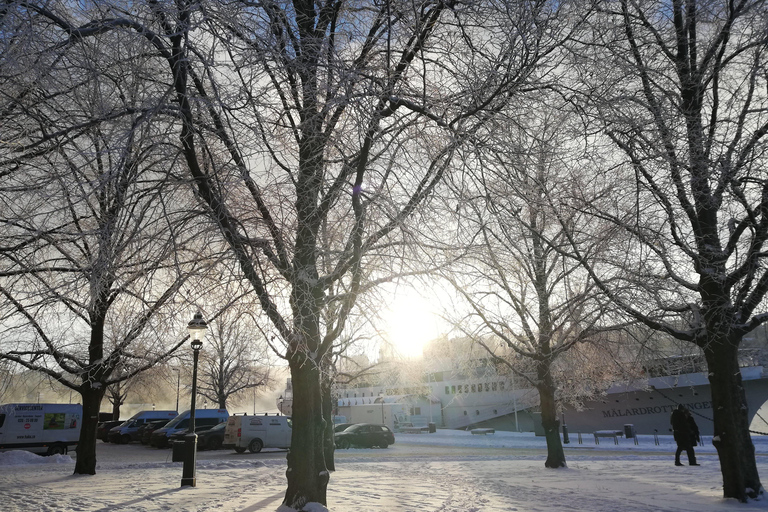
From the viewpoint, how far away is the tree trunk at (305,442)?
7902 millimetres

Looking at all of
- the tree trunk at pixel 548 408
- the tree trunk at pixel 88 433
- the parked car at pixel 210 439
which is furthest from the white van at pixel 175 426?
the tree trunk at pixel 548 408

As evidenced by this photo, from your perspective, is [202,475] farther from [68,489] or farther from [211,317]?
[211,317]

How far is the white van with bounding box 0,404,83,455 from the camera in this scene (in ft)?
76.1

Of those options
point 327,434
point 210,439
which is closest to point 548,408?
point 327,434

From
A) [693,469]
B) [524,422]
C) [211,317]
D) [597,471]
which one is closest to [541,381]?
[597,471]

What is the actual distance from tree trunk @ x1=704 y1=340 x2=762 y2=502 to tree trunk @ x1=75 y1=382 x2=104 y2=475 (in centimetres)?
1377

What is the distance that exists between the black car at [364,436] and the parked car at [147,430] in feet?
37.8

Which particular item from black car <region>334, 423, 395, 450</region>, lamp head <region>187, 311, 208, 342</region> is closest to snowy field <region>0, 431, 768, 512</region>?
lamp head <region>187, 311, 208, 342</region>

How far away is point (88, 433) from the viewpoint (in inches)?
560

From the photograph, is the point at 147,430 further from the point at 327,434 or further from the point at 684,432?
the point at 684,432

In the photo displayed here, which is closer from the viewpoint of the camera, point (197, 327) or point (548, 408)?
point (197, 327)

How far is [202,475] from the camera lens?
1439 centimetres

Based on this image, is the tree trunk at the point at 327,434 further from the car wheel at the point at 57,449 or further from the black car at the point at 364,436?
the car wheel at the point at 57,449

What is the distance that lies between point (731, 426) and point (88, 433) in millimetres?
14294
